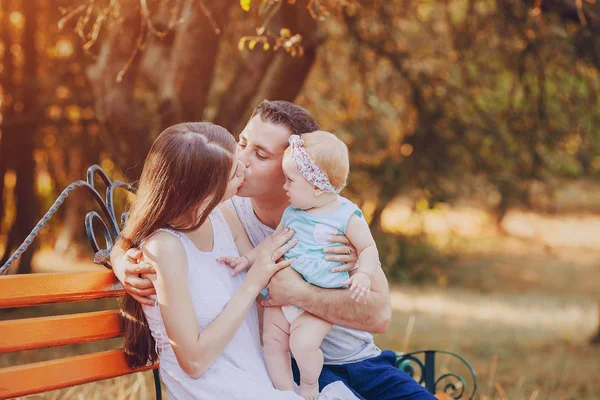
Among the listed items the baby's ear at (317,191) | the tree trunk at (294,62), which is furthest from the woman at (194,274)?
the tree trunk at (294,62)

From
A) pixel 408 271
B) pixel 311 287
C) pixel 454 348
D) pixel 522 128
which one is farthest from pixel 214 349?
pixel 408 271

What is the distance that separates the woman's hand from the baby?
39 millimetres

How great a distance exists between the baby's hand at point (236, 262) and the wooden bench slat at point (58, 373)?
1.71 ft

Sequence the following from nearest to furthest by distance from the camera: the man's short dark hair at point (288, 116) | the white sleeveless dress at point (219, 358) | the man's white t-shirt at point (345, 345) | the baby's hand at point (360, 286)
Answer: the white sleeveless dress at point (219, 358) → the baby's hand at point (360, 286) → the man's white t-shirt at point (345, 345) → the man's short dark hair at point (288, 116)

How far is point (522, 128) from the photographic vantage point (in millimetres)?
7051

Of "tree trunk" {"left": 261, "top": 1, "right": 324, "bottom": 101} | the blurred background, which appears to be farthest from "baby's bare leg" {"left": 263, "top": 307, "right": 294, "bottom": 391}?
"tree trunk" {"left": 261, "top": 1, "right": 324, "bottom": 101}

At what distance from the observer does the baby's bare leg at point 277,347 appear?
264 centimetres

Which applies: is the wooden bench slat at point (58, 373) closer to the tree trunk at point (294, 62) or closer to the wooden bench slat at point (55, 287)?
the wooden bench slat at point (55, 287)

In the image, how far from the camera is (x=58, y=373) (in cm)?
255

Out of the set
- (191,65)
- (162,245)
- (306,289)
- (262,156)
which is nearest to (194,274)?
(162,245)

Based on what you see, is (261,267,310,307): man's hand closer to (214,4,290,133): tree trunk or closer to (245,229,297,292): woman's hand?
(245,229,297,292): woman's hand

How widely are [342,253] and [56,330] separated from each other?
1.03 metres

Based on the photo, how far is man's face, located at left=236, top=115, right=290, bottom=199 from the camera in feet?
9.82

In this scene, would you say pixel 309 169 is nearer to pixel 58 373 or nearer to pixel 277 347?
pixel 277 347
